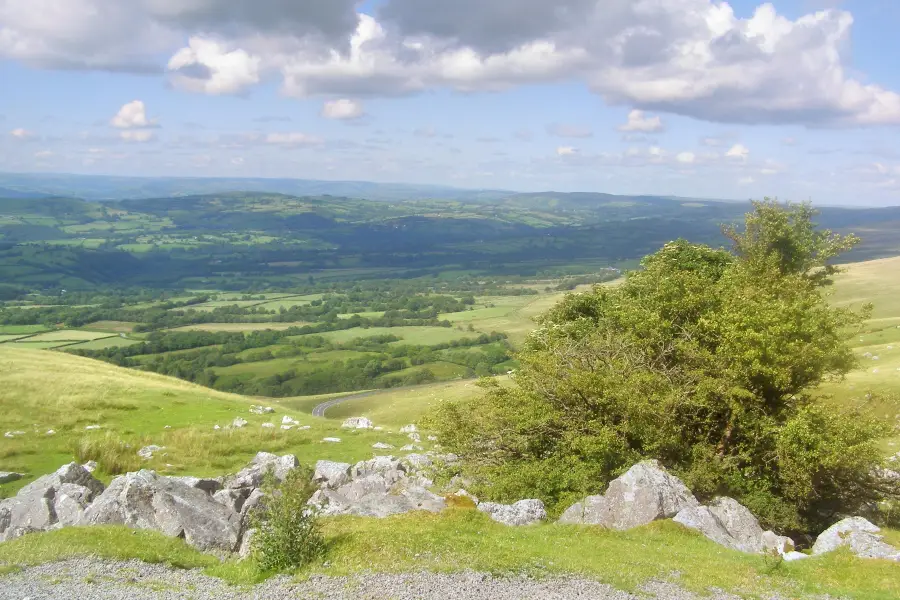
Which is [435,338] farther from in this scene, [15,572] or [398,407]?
[15,572]

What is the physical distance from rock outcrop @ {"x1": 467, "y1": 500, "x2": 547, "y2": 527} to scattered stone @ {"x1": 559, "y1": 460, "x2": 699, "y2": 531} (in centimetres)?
104

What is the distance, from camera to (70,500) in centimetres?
2438

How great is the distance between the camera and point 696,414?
31.6 m

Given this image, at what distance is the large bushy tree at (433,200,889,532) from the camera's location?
28609 mm

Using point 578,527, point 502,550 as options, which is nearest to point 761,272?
point 578,527

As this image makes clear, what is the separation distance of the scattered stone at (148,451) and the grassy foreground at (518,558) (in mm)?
15777

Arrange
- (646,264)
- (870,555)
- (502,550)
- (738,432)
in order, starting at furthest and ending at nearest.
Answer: (646,264)
(738,432)
(870,555)
(502,550)

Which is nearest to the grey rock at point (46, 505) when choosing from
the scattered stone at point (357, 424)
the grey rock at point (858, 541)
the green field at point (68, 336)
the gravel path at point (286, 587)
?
the gravel path at point (286, 587)

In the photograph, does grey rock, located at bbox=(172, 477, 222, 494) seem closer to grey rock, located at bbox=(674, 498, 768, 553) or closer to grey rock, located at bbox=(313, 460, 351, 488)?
grey rock, located at bbox=(313, 460, 351, 488)

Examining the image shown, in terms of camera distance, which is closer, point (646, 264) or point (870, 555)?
point (870, 555)

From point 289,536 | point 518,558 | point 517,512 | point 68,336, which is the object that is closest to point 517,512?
point 517,512

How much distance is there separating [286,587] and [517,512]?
1138 centimetres

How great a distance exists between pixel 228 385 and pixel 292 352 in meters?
28.2

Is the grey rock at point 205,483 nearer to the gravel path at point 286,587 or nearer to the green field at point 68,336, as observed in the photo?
the gravel path at point 286,587
